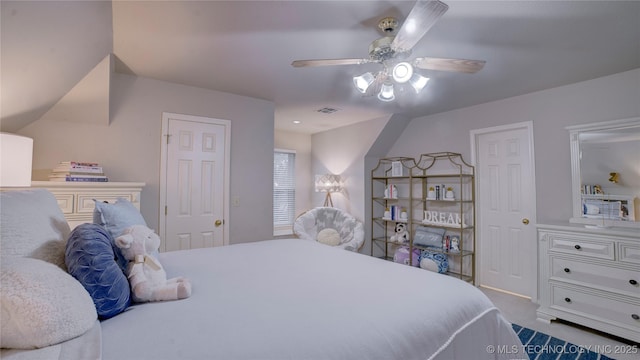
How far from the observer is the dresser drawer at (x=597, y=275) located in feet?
7.82

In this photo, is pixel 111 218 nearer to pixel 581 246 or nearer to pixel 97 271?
pixel 97 271

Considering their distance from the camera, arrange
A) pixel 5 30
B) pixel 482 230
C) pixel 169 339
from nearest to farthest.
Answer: pixel 169 339, pixel 5 30, pixel 482 230

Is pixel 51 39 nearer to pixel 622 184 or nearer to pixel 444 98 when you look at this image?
pixel 444 98

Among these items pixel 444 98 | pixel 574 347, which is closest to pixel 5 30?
pixel 444 98

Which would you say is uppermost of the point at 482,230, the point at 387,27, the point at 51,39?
the point at 387,27

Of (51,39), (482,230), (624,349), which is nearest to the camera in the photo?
(51,39)

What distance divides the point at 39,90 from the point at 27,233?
1821mm

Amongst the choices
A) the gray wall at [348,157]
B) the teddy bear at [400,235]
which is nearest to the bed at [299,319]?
the teddy bear at [400,235]

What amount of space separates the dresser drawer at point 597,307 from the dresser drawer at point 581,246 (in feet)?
1.19

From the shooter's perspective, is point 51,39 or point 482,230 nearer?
point 51,39

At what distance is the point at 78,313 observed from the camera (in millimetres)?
784

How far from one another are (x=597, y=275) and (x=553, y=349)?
0.83 m

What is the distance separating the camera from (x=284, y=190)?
5535mm

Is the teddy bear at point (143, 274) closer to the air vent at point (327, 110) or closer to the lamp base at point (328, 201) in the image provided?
the air vent at point (327, 110)
